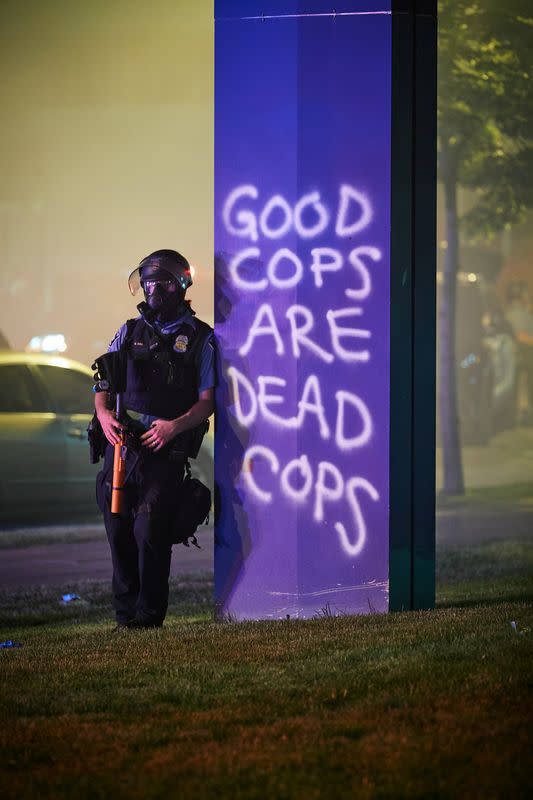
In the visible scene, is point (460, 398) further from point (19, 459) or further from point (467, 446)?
point (19, 459)

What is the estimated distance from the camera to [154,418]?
659 cm

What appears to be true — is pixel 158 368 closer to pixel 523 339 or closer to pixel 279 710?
pixel 279 710

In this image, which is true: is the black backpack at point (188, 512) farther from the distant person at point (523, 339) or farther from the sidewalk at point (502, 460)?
the distant person at point (523, 339)

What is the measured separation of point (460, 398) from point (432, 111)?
11.8m

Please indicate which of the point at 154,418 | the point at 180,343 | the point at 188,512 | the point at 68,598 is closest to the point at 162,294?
the point at 180,343

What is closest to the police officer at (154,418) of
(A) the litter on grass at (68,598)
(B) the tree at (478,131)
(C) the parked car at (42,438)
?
(A) the litter on grass at (68,598)

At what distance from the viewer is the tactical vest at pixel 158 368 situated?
6547 mm

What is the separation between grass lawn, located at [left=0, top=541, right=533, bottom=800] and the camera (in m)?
3.61

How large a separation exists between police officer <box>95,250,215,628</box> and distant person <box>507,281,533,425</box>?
1238cm

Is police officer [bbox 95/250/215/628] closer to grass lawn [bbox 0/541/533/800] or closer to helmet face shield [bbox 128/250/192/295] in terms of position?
helmet face shield [bbox 128/250/192/295]

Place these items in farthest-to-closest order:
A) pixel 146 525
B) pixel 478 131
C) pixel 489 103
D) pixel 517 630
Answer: pixel 478 131 → pixel 489 103 → pixel 146 525 → pixel 517 630

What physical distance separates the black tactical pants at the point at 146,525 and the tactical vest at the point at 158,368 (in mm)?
263

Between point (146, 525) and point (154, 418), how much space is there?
57cm

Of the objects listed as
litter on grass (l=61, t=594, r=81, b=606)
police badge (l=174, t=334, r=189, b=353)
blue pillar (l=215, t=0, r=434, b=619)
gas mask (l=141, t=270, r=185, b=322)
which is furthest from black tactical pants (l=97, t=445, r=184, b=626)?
litter on grass (l=61, t=594, r=81, b=606)
